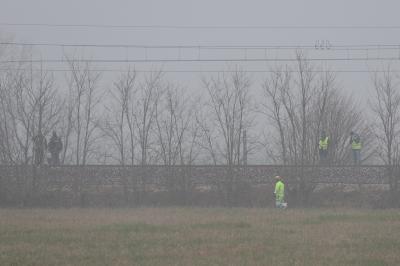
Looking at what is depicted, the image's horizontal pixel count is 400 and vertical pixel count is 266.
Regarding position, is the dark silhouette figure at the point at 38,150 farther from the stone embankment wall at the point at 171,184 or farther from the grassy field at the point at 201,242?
the grassy field at the point at 201,242

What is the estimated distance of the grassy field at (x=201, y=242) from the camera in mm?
12012

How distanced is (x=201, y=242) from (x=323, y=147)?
17343 mm

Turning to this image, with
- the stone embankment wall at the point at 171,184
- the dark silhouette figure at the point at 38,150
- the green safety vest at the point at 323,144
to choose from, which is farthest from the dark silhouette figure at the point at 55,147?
the green safety vest at the point at 323,144

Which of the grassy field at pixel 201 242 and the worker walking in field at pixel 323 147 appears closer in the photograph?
the grassy field at pixel 201 242

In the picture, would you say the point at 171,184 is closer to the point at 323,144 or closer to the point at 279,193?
the point at 279,193

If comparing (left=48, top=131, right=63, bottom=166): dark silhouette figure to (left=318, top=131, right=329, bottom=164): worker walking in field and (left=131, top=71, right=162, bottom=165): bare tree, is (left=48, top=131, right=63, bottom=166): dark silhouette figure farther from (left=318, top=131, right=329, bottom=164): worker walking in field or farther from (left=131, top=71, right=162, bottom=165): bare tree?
(left=318, top=131, right=329, bottom=164): worker walking in field

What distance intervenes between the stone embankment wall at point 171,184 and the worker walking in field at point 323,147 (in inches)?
47.2

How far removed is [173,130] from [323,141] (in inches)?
295

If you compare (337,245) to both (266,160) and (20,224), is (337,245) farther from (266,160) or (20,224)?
(266,160)

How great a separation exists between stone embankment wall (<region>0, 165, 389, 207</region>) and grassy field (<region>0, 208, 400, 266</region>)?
377 inches

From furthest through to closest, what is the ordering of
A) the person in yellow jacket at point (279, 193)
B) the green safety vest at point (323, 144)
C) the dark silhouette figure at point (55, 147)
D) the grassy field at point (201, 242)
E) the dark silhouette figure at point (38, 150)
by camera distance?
1. the green safety vest at point (323, 144)
2. the dark silhouette figure at point (55, 147)
3. the dark silhouette figure at point (38, 150)
4. the person in yellow jacket at point (279, 193)
5. the grassy field at point (201, 242)

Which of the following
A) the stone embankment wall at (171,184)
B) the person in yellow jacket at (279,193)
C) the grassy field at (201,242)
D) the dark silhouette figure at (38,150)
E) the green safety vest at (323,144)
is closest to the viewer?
the grassy field at (201,242)

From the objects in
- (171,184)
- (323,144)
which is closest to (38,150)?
(171,184)

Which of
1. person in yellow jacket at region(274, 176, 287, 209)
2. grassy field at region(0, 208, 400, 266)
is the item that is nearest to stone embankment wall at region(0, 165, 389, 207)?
person in yellow jacket at region(274, 176, 287, 209)
